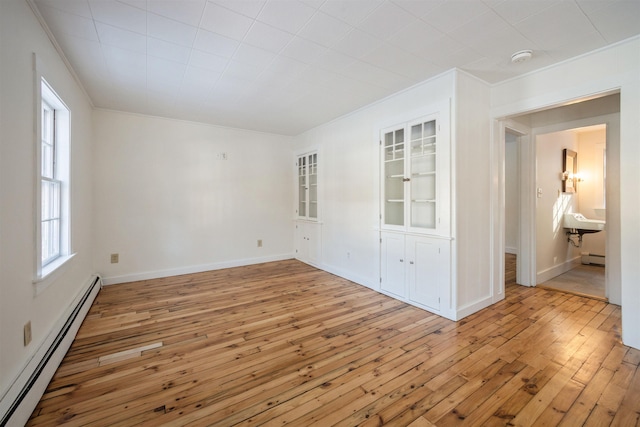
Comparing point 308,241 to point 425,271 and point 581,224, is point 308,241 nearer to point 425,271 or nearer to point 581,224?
point 425,271

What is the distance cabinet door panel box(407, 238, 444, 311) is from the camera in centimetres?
310

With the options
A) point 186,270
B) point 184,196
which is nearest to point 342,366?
point 186,270

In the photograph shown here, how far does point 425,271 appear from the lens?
3.23 metres

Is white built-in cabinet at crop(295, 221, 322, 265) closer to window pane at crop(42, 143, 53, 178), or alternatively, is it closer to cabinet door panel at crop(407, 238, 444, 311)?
cabinet door panel at crop(407, 238, 444, 311)

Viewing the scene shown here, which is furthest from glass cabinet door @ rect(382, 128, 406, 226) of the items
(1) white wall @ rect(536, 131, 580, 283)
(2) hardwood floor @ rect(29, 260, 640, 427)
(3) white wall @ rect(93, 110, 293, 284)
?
(3) white wall @ rect(93, 110, 293, 284)

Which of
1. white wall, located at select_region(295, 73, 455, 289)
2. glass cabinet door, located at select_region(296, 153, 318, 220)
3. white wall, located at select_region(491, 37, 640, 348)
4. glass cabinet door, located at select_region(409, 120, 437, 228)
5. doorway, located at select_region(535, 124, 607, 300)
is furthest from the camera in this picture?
glass cabinet door, located at select_region(296, 153, 318, 220)

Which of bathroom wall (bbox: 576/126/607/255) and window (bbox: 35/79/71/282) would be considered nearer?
window (bbox: 35/79/71/282)

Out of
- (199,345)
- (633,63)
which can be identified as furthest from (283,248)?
(633,63)

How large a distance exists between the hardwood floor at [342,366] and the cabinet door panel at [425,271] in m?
0.20

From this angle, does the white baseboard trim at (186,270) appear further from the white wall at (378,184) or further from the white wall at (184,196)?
the white wall at (378,184)

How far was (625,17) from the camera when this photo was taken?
2.04 meters

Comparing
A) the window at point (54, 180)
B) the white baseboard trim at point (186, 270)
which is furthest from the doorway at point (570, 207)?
the window at point (54, 180)

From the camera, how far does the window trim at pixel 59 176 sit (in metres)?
1.96

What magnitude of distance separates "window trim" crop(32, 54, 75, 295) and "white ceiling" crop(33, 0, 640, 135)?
1.48ft
